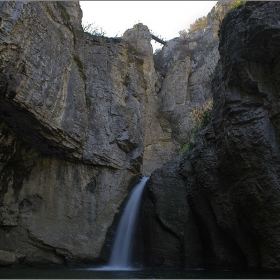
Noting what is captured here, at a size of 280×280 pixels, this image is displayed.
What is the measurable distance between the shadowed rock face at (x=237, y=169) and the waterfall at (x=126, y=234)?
0.82 metres

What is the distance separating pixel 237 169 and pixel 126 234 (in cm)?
580

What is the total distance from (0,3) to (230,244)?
36.1 feet

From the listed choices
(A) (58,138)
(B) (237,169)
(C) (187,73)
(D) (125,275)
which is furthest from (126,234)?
(C) (187,73)

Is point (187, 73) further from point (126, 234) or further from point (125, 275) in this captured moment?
point (125, 275)

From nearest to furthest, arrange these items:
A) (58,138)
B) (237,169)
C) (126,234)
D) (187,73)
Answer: (237,169) < (58,138) < (126,234) < (187,73)

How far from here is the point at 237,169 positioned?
10.2 m

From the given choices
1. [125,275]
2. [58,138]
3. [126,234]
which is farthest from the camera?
[126,234]

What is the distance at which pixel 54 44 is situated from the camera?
11414 mm

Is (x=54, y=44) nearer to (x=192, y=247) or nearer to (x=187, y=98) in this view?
(x=192, y=247)

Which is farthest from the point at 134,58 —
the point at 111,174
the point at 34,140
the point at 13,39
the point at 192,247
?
the point at 192,247

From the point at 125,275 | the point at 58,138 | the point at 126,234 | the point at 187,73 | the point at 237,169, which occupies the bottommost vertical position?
the point at 125,275

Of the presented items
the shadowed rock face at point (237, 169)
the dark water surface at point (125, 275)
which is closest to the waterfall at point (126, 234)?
the shadowed rock face at point (237, 169)

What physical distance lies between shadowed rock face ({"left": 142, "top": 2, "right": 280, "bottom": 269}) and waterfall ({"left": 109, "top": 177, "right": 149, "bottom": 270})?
0.82 m

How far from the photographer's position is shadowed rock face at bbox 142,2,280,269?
30.6 ft
